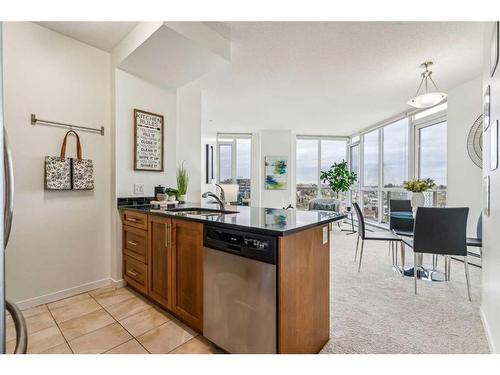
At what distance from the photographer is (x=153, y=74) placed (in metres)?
2.68

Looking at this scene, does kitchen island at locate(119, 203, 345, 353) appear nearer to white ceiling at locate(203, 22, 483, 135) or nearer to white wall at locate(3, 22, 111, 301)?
white wall at locate(3, 22, 111, 301)

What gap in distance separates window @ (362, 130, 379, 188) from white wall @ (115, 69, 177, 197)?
5.19 metres

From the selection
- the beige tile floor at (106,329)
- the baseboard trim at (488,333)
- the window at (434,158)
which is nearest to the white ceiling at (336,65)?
the window at (434,158)

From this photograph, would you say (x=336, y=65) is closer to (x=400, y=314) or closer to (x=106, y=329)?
(x=400, y=314)

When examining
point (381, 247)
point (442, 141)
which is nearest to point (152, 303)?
point (381, 247)

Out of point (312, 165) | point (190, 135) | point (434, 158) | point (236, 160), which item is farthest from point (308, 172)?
point (190, 135)

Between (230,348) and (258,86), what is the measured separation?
11.1ft

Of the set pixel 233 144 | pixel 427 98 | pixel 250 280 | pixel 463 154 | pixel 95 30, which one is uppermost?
pixel 95 30

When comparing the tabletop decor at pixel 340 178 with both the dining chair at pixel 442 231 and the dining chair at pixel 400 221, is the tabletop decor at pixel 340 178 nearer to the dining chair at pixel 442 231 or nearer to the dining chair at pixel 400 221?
the dining chair at pixel 400 221

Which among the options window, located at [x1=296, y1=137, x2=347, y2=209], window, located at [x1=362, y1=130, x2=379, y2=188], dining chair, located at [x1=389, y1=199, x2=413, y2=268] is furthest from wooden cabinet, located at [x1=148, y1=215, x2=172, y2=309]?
window, located at [x1=296, y1=137, x2=347, y2=209]

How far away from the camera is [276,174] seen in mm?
7059

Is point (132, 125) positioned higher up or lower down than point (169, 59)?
lower down

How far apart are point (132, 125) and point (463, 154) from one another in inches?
173

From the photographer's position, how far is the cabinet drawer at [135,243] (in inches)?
88.6
